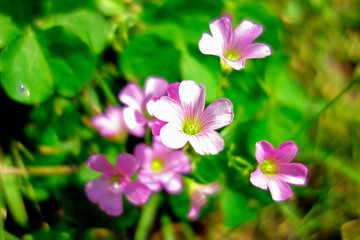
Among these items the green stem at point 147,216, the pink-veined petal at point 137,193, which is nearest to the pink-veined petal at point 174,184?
the pink-veined petal at point 137,193

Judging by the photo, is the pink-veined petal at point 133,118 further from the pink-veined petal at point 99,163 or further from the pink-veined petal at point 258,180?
the pink-veined petal at point 258,180

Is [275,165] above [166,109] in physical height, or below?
below

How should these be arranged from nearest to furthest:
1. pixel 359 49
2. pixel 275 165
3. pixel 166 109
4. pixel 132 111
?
pixel 166 109, pixel 275 165, pixel 132 111, pixel 359 49

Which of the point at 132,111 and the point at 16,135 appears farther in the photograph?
the point at 16,135

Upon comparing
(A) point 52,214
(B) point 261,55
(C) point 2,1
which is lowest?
(A) point 52,214

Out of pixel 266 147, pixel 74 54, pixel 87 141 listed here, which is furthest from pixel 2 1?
pixel 266 147

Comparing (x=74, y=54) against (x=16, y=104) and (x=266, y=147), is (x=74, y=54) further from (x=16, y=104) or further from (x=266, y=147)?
(x=266, y=147)
